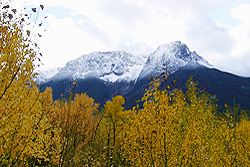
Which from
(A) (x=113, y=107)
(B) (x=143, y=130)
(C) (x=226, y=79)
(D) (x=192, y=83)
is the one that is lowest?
(B) (x=143, y=130)

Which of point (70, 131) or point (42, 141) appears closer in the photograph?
point (70, 131)

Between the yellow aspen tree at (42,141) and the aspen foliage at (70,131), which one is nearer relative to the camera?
the yellow aspen tree at (42,141)

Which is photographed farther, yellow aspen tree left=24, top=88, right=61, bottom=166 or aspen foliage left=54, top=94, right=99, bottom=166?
aspen foliage left=54, top=94, right=99, bottom=166

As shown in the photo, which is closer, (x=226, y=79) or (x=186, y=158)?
(x=186, y=158)

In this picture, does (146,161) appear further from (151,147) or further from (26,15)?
(26,15)

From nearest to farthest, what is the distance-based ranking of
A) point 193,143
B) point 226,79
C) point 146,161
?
point 193,143, point 146,161, point 226,79

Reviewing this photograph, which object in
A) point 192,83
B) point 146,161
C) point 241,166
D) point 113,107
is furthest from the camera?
point 113,107

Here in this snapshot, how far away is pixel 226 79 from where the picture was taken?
15912 centimetres

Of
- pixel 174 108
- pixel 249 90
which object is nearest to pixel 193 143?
pixel 174 108

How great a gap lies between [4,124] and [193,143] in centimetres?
472

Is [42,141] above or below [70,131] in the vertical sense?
below

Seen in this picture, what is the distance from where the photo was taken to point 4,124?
13.1ft

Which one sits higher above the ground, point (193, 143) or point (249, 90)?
point (249, 90)

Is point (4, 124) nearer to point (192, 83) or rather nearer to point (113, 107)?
point (192, 83)
